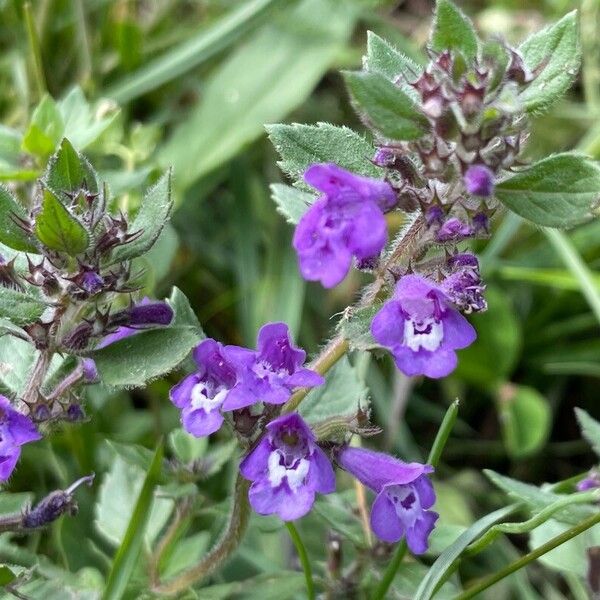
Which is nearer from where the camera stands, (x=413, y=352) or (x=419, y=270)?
(x=413, y=352)

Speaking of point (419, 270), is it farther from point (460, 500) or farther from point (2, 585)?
point (460, 500)

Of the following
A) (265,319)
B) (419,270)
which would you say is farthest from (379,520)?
(265,319)

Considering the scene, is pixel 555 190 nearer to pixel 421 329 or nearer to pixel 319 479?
pixel 421 329

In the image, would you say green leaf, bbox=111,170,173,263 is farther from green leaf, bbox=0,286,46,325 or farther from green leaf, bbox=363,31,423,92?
green leaf, bbox=363,31,423,92

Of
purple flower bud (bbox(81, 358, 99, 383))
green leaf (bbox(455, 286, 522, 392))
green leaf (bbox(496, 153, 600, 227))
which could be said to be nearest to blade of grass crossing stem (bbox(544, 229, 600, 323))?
green leaf (bbox(455, 286, 522, 392))

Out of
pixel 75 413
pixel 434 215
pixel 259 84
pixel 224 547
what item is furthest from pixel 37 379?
pixel 259 84

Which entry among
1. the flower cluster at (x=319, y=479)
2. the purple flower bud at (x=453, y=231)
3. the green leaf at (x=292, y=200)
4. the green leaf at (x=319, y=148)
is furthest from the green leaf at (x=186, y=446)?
the purple flower bud at (x=453, y=231)
